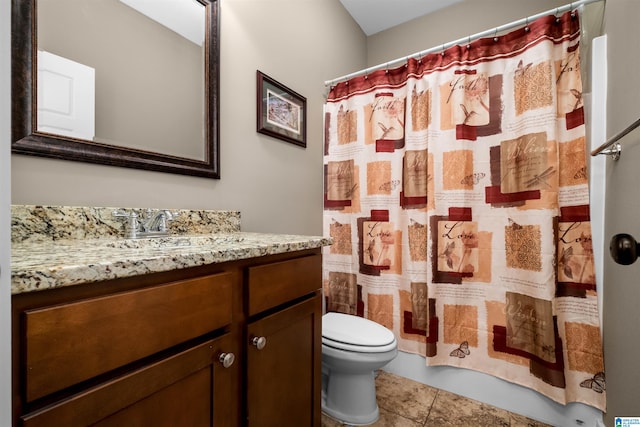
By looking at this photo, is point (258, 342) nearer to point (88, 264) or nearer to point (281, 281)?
point (281, 281)

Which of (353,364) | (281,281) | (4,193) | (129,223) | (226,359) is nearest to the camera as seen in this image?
(4,193)

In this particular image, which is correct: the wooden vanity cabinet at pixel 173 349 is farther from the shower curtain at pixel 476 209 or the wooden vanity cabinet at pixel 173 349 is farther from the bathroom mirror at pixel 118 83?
the shower curtain at pixel 476 209

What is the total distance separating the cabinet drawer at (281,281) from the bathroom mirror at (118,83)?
643 mm

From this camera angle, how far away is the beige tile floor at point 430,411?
1.38 meters

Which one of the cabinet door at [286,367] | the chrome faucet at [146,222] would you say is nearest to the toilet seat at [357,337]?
the cabinet door at [286,367]

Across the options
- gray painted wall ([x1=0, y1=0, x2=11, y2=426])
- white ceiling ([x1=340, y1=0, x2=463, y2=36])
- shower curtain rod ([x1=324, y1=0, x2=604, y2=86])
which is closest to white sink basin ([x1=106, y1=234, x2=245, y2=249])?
gray painted wall ([x1=0, y1=0, x2=11, y2=426])

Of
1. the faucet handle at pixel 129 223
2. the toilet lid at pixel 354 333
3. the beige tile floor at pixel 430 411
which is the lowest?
the beige tile floor at pixel 430 411

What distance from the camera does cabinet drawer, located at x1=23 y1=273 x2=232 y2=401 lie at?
0.45 m

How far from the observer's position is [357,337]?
1347 millimetres

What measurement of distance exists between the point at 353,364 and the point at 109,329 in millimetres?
1057

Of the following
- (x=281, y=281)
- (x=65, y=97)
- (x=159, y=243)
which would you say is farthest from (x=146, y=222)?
(x=281, y=281)

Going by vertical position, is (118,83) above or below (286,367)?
above

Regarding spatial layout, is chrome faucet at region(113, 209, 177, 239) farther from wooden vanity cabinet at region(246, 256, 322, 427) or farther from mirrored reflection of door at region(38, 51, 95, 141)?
wooden vanity cabinet at region(246, 256, 322, 427)

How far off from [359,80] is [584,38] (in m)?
1.14
